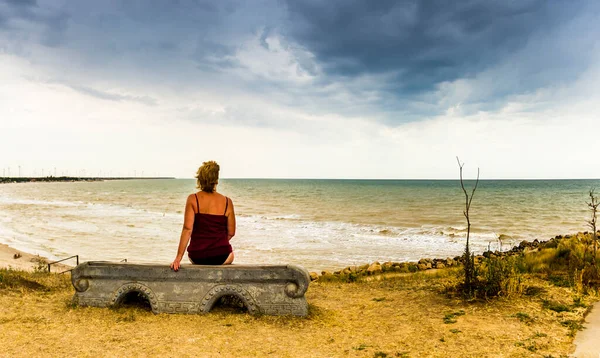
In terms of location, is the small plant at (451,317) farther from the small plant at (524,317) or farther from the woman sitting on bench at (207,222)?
the woman sitting on bench at (207,222)

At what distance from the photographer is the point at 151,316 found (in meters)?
5.61

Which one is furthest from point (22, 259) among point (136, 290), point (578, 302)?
point (578, 302)

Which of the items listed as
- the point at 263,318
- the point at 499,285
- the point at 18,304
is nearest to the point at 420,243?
the point at 499,285

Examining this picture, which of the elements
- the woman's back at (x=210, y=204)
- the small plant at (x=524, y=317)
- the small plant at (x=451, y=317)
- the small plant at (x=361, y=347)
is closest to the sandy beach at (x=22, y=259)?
the woman's back at (x=210, y=204)

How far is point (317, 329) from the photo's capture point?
5.37 metres

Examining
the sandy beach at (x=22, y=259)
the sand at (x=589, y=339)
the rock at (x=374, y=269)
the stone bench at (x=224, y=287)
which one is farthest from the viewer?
the sandy beach at (x=22, y=259)

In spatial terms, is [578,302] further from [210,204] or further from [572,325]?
[210,204]

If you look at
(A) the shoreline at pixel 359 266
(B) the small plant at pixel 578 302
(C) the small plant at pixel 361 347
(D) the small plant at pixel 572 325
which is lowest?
(A) the shoreline at pixel 359 266

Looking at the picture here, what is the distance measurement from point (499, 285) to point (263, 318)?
3.93 meters

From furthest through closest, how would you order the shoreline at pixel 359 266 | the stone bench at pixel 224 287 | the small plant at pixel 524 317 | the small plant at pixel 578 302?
the shoreline at pixel 359 266, the small plant at pixel 578 302, the stone bench at pixel 224 287, the small plant at pixel 524 317

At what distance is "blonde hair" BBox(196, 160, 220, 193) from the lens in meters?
5.48

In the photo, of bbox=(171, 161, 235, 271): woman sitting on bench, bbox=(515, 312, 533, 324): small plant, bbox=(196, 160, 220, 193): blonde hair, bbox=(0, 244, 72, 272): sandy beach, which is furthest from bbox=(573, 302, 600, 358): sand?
bbox=(0, 244, 72, 272): sandy beach

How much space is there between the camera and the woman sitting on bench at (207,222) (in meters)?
5.46

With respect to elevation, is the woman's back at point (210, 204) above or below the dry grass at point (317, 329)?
above
